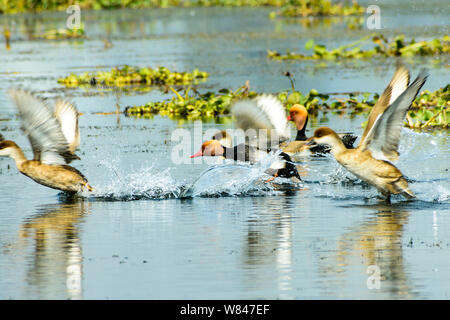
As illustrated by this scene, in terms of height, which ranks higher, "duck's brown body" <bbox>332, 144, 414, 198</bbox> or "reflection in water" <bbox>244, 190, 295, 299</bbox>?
"duck's brown body" <bbox>332, 144, 414, 198</bbox>

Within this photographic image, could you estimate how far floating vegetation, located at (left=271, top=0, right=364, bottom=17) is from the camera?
161 ft

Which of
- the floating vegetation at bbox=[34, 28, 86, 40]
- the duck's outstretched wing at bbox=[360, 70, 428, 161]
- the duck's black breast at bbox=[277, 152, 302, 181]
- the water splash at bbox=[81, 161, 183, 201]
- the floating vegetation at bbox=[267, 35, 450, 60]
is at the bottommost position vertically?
the water splash at bbox=[81, 161, 183, 201]

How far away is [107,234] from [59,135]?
7.91ft

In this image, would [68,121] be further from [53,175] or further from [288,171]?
[288,171]

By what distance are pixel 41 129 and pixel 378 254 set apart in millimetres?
4789

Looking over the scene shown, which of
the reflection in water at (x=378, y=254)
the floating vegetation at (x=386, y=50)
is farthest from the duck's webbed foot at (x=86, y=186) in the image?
the floating vegetation at (x=386, y=50)

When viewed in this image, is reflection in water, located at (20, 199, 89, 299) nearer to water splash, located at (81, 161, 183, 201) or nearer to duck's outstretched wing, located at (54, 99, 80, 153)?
water splash, located at (81, 161, 183, 201)

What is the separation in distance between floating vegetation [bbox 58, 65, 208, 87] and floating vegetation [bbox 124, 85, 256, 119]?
406 cm

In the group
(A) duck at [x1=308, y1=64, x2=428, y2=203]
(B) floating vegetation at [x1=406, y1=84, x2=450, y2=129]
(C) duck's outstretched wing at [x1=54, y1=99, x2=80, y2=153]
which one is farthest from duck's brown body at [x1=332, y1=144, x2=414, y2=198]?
(B) floating vegetation at [x1=406, y1=84, x2=450, y2=129]

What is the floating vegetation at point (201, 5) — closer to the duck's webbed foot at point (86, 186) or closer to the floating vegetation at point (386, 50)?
the floating vegetation at point (386, 50)

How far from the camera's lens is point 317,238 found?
916 cm

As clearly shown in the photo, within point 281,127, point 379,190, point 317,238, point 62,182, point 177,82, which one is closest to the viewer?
point 317,238
